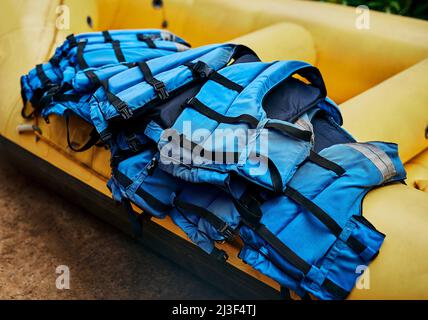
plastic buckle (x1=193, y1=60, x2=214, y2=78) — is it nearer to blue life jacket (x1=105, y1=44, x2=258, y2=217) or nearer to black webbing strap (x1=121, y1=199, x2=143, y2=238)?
blue life jacket (x1=105, y1=44, x2=258, y2=217)

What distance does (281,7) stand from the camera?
6.36 feet

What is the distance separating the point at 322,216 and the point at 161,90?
1.76ft

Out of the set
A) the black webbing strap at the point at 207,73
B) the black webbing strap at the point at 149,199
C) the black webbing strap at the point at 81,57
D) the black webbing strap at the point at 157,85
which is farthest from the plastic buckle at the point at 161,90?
the black webbing strap at the point at 81,57

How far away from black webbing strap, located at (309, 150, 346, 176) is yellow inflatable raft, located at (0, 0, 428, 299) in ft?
0.28

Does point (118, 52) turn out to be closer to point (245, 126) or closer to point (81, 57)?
point (81, 57)

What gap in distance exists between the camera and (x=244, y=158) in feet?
3.18

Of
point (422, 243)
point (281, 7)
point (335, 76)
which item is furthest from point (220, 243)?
point (281, 7)

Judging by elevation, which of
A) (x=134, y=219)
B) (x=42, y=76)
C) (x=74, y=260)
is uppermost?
(x=42, y=76)

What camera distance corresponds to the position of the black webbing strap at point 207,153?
38.7 inches

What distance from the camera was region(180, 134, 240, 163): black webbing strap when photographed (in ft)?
3.22

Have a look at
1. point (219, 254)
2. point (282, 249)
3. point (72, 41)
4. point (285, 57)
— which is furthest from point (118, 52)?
point (282, 249)

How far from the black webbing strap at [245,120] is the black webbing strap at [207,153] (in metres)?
0.10

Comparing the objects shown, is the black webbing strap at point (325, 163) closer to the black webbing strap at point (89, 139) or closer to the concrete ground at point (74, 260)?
the concrete ground at point (74, 260)

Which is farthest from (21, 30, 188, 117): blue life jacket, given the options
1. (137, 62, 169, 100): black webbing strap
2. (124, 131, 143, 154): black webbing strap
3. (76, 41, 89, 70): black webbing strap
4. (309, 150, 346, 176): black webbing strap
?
(309, 150, 346, 176): black webbing strap
